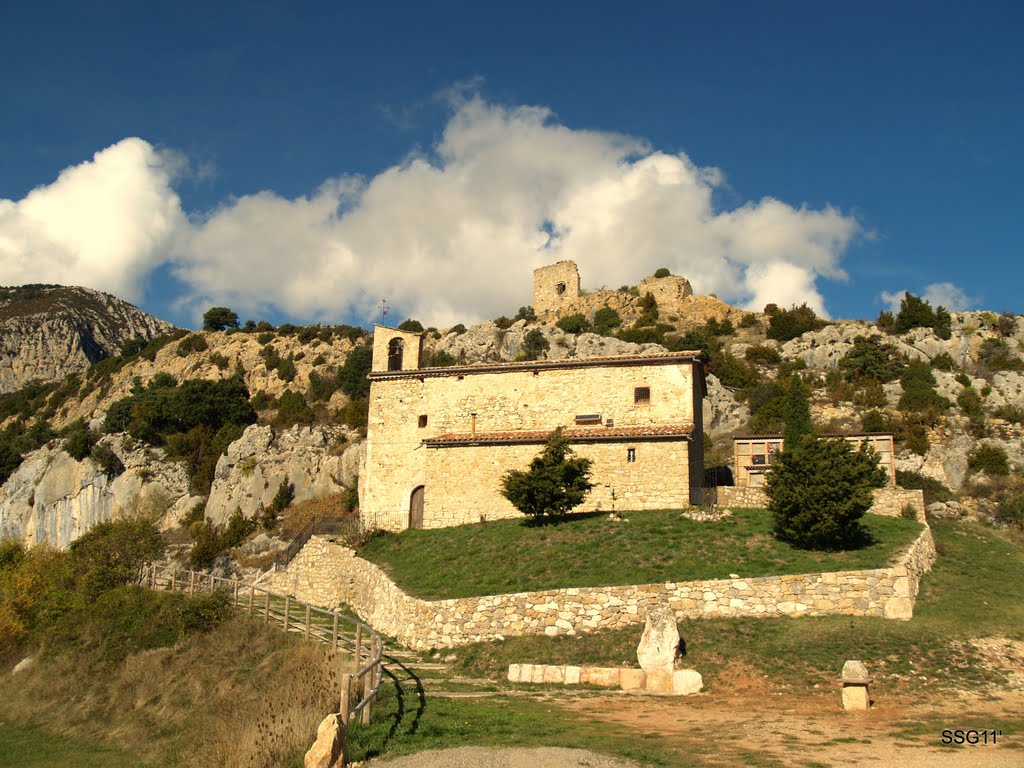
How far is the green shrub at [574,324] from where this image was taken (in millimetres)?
66188

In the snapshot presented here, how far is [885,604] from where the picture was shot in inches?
754

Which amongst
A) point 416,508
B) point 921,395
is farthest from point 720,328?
point 416,508

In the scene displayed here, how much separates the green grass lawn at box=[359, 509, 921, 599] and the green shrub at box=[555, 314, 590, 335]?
3913 cm

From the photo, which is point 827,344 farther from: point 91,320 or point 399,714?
point 91,320

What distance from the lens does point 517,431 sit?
32.1m

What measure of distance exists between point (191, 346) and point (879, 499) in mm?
67959

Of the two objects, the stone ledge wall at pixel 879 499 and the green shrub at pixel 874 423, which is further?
the green shrub at pixel 874 423

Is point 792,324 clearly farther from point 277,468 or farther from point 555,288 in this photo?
point 277,468

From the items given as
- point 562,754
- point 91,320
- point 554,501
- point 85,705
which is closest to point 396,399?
point 554,501

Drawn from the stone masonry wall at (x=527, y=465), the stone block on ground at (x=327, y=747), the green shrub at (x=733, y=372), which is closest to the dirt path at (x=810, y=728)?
the stone block on ground at (x=327, y=747)

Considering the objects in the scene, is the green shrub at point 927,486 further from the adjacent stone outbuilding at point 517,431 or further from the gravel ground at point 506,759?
the gravel ground at point 506,759

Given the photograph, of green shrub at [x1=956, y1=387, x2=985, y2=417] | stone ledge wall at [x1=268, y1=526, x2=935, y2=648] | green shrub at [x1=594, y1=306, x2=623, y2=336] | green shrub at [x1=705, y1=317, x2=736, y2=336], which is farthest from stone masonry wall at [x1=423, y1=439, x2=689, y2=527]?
green shrub at [x1=705, y1=317, x2=736, y2=336]

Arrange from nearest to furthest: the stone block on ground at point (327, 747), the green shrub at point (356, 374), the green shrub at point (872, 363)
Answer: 1. the stone block on ground at point (327, 747)
2. the green shrub at point (872, 363)
3. the green shrub at point (356, 374)

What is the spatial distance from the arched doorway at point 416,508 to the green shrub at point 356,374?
2774 cm
